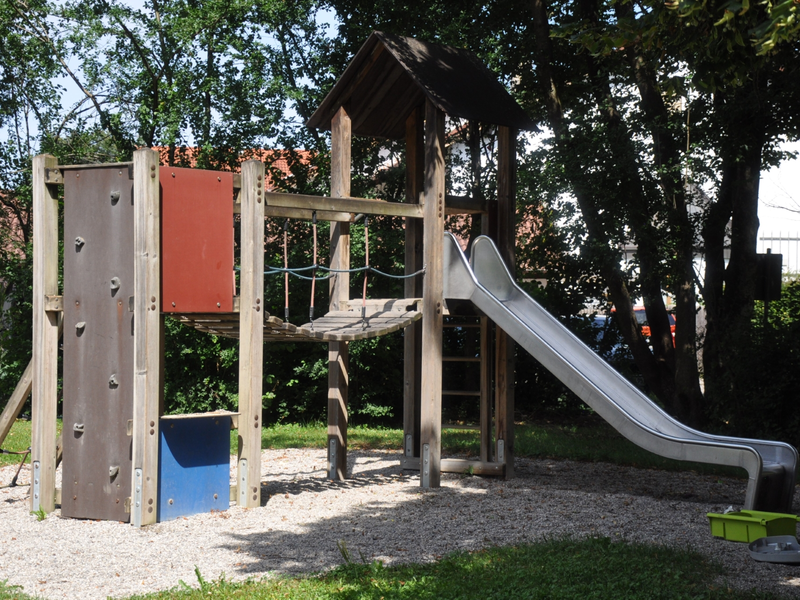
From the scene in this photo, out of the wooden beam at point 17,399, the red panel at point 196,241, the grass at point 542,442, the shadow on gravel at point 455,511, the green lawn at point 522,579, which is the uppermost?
the red panel at point 196,241

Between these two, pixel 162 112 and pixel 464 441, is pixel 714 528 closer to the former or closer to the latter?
pixel 464 441

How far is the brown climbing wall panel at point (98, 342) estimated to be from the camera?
21.5 feet

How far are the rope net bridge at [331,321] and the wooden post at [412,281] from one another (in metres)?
0.50

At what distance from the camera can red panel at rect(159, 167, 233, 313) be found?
6.63m

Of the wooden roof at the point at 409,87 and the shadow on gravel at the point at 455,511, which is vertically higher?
the wooden roof at the point at 409,87

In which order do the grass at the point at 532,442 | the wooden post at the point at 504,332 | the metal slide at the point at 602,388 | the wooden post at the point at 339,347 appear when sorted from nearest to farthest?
1. the metal slide at the point at 602,388
2. the wooden post at the point at 339,347
3. the wooden post at the point at 504,332
4. the grass at the point at 532,442

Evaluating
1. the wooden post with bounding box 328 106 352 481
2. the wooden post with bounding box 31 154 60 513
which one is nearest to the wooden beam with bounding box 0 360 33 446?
the wooden post with bounding box 31 154 60 513

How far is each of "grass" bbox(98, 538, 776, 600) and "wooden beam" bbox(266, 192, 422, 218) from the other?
3267mm

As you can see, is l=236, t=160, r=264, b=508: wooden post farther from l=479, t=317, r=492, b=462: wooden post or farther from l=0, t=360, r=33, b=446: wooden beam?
l=479, t=317, r=492, b=462: wooden post

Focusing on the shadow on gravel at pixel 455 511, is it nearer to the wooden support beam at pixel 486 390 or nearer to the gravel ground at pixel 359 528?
the gravel ground at pixel 359 528

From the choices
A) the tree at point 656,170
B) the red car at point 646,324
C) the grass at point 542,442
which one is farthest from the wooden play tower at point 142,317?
the red car at point 646,324

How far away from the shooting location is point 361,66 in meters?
8.91

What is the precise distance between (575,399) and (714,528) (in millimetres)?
9900

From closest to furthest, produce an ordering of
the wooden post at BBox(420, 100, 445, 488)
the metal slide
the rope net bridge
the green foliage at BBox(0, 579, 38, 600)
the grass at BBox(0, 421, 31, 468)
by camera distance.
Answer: the green foliage at BBox(0, 579, 38, 600) → the metal slide → the rope net bridge → the wooden post at BBox(420, 100, 445, 488) → the grass at BBox(0, 421, 31, 468)
